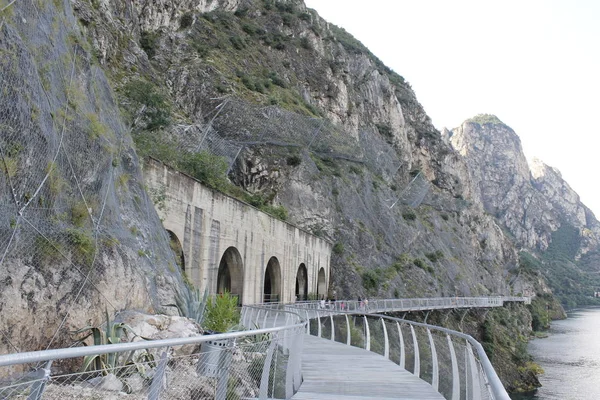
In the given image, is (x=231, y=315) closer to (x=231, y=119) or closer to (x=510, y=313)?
(x=231, y=119)

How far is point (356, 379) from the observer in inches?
341

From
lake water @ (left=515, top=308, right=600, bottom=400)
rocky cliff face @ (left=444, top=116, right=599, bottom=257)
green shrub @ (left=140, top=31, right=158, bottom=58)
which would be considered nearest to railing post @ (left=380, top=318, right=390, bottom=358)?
lake water @ (left=515, top=308, right=600, bottom=400)

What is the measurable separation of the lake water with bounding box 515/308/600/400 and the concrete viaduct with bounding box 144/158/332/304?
20.0m

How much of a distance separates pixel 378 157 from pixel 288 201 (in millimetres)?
23019

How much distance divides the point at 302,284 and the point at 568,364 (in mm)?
27011

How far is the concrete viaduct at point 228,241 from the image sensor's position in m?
17.2

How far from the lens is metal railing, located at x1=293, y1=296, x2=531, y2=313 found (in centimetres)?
2923

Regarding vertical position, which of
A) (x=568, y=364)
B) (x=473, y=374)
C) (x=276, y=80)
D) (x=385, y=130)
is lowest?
(x=568, y=364)

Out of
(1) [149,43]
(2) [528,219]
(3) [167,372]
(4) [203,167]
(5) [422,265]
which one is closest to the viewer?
(3) [167,372]

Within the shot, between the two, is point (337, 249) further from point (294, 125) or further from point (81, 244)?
point (81, 244)

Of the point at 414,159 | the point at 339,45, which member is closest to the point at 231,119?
the point at 339,45

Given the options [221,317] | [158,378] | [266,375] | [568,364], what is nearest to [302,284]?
[221,317]

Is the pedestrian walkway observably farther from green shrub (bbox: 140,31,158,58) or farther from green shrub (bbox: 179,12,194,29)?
green shrub (bbox: 179,12,194,29)

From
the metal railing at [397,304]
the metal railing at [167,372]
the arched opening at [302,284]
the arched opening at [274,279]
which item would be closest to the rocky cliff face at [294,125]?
the metal railing at [397,304]
